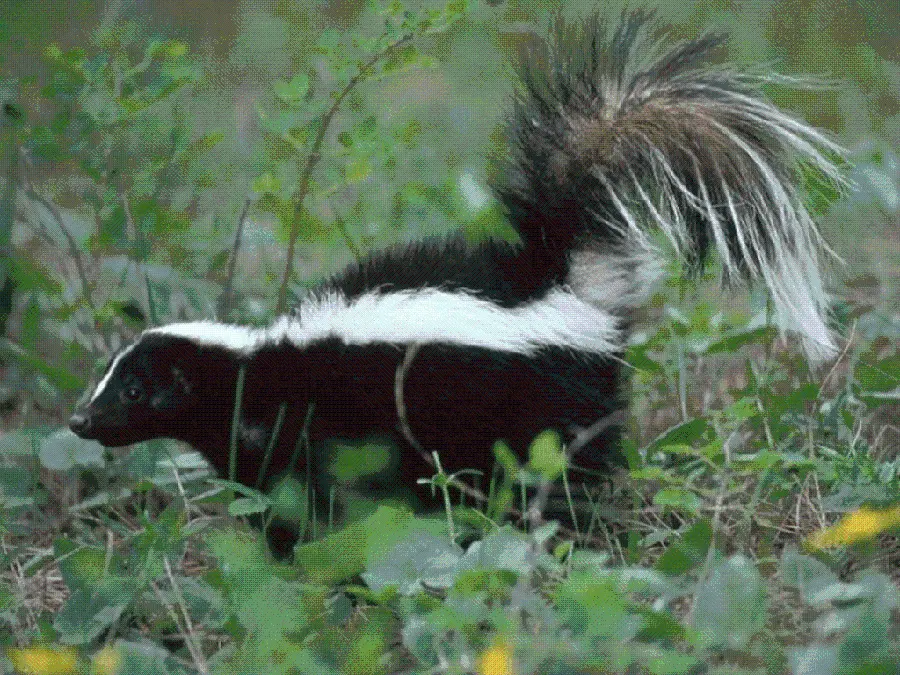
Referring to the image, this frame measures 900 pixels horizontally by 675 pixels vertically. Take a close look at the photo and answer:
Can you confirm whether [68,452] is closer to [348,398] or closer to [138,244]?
[138,244]

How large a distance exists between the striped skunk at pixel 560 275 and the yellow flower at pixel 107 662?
1.20 m

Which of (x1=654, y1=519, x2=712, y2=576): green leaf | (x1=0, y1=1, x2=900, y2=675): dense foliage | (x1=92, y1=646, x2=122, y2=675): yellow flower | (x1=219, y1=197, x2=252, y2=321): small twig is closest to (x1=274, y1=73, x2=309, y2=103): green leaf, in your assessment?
(x1=0, y1=1, x2=900, y2=675): dense foliage

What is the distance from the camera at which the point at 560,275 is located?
3.72 meters

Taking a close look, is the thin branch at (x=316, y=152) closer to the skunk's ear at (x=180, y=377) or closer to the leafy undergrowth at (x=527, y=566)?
the skunk's ear at (x=180, y=377)

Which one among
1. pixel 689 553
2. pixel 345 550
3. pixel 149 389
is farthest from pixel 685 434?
pixel 149 389

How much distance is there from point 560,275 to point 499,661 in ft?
6.05

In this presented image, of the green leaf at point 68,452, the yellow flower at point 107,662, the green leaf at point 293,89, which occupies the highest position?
the green leaf at point 293,89

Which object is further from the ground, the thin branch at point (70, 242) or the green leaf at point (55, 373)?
the thin branch at point (70, 242)

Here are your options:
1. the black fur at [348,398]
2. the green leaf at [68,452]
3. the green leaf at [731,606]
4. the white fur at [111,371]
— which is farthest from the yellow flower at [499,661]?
the green leaf at [68,452]

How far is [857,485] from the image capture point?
3195 mm

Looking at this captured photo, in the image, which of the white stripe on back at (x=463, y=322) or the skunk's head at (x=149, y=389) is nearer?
the white stripe on back at (x=463, y=322)

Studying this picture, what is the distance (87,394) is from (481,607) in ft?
7.29

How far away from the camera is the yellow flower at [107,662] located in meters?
2.20

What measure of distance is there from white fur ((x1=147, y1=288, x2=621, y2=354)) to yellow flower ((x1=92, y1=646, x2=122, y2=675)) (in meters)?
1.49
